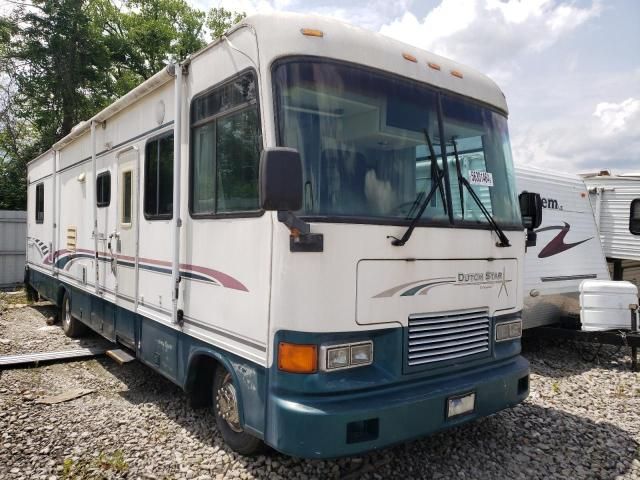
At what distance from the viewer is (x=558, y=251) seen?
713cm

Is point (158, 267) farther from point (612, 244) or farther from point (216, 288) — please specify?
point (612, 244)

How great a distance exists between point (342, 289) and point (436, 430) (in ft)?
3.65

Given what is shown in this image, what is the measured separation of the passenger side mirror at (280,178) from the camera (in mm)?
2643

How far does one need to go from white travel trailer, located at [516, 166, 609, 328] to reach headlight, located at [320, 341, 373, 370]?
412 cm

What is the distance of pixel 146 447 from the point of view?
3.86 m

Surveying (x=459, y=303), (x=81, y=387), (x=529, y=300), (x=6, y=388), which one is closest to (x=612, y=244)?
(x=529, y=300)

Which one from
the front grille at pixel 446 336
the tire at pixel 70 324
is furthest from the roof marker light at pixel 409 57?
the tire at pixel 70 324

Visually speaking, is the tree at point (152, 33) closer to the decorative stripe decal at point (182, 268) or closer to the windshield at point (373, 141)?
the decorative stripe decal at point (182, 268)

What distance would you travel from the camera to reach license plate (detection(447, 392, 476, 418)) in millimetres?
3264

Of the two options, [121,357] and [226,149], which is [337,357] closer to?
[226,149]

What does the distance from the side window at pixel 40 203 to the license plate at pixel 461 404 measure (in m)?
8.05

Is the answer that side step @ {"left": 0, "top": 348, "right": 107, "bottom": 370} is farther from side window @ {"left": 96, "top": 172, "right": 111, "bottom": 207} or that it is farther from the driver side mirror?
the driver side mirror

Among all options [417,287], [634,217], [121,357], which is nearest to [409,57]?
[417,287]

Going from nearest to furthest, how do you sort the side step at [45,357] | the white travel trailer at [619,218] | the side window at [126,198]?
1. the side window at [126,198]
2. the side step at [45,357]
3. the white travel trailer at [619,218]
